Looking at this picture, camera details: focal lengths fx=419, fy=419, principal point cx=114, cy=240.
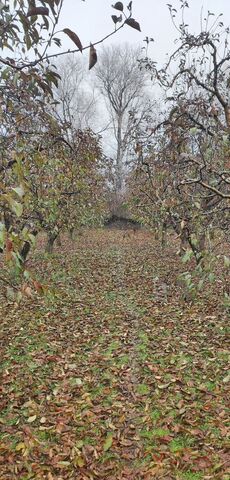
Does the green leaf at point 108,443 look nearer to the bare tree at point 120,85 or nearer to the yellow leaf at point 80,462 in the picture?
the yellow leaf at point 80,462

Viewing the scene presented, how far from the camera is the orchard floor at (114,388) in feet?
10.4

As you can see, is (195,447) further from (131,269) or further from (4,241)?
(131,269)

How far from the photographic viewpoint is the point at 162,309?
286 inches

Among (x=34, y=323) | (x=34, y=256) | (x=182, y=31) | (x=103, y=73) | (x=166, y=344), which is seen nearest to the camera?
(x=166, y=344)

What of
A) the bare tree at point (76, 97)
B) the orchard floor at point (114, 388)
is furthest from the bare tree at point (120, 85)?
the orchard floor at point (114, 388)

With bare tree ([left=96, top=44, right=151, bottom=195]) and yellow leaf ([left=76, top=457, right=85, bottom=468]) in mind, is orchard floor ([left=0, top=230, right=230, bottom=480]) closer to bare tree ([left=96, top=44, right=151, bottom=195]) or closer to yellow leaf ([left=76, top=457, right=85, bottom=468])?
yellow leaf ([left=76, top=457, right=85, bottom=468])

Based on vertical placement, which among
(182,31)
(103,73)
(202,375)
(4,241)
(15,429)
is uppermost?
(103,73)

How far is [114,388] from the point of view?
14.4 ft

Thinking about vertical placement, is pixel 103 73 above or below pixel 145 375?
above

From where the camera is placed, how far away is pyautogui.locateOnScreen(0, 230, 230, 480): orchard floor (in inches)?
125

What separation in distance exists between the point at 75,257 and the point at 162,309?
6286 mm

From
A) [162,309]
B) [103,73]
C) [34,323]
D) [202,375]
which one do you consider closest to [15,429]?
[202,375]

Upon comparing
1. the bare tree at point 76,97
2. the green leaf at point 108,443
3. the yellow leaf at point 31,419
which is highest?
the bare tree at point 76,97

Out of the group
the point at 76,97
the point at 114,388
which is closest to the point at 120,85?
the point at 76,97
